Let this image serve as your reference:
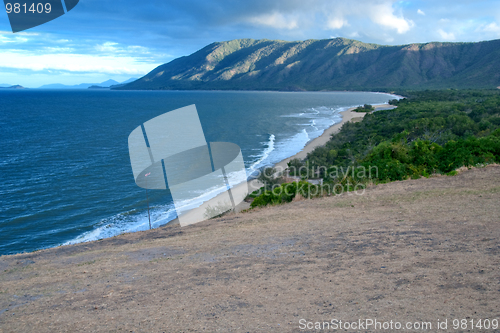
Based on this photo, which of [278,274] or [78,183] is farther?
[78,183]

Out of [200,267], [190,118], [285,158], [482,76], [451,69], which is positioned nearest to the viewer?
[190,118]

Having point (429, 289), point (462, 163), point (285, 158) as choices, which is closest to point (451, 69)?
point (285, 158)

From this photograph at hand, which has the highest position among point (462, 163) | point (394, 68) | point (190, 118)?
point (394, 68)

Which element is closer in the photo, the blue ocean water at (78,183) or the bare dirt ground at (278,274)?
the bare dirt ground at (278,274)

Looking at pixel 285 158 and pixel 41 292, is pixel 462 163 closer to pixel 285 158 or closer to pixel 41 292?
pixel 41 292

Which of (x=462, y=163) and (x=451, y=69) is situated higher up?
(x=451, y=69)

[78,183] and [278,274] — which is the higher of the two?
[278,274]

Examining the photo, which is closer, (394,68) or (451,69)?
(451,69)

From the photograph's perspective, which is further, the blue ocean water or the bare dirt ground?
the blue ocean water
